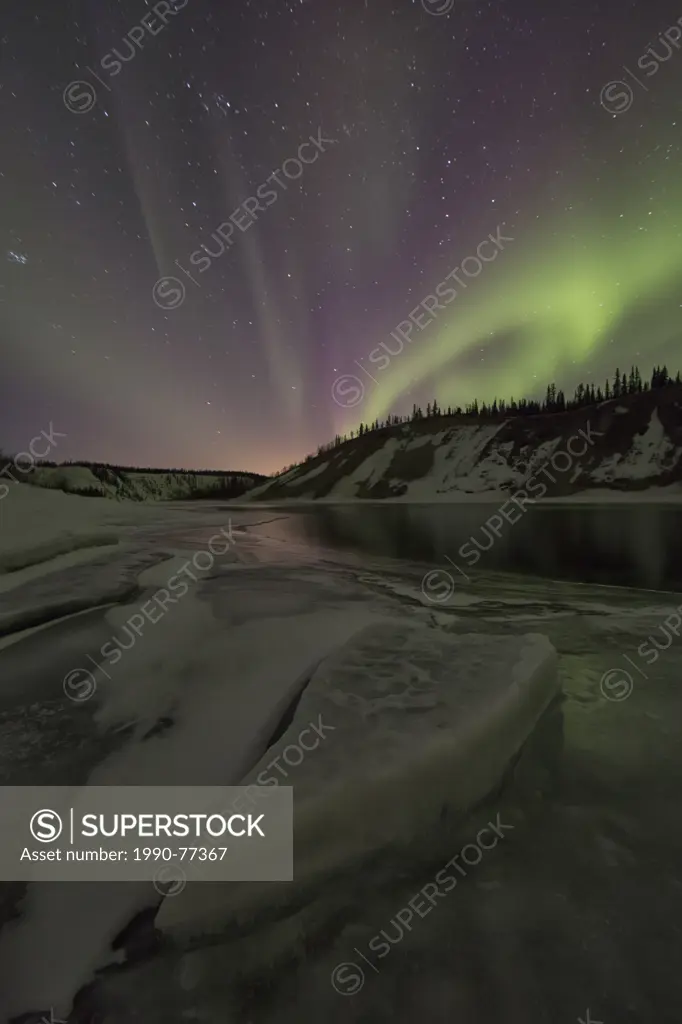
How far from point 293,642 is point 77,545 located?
10.0m

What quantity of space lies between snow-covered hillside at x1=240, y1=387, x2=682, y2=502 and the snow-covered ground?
89840 millimetres

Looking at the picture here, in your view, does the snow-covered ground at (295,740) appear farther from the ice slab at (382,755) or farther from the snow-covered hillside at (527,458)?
the snow-covered hillside at (527,458)

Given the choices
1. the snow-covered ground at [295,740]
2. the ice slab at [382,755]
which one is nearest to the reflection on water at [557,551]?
the snow-covered ground at [295,740]

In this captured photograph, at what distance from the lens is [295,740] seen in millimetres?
3037

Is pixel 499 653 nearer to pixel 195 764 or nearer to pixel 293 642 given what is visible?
pixel 293 642

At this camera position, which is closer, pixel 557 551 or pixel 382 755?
pixel 382 755

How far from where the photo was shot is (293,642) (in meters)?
5.50

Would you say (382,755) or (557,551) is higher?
(557,551)

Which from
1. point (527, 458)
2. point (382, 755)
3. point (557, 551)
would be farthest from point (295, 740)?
point (527, 458)

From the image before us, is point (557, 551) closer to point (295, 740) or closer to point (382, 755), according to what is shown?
point (382, 755)

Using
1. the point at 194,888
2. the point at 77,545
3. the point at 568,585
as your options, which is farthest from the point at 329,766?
the point at 77,545

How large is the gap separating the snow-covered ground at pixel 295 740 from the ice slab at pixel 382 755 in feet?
0.04

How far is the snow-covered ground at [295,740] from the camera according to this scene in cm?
194

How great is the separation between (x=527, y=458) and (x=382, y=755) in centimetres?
10676
